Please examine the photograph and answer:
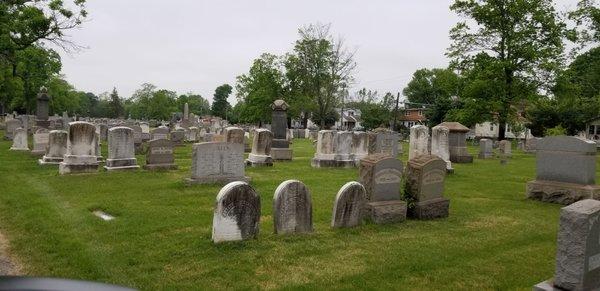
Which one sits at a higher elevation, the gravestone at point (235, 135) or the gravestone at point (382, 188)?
the gravestone at point (235, 135)

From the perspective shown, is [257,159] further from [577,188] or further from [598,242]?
[598,242]

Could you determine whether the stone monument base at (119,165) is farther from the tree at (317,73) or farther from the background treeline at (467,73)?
the tree at (317,73)

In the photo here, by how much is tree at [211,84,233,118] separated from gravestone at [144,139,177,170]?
102735mm

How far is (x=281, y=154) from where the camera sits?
62.8ft

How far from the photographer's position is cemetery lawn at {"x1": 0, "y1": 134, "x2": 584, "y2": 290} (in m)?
5.29

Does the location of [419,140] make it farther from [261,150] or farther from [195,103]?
[195,103]

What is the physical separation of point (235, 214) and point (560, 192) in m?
8.38

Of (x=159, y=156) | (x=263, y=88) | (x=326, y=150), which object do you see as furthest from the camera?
(x=263, y=88)

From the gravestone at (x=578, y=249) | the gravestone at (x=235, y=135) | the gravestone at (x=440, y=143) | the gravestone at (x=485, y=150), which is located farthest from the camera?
the gravestone at (x=485, y=150)

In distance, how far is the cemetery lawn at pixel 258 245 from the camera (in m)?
5.29

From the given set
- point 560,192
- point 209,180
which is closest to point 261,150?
point 209,180

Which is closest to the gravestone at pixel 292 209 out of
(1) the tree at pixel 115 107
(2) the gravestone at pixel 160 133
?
(2) the gravestone at pixel 160 133

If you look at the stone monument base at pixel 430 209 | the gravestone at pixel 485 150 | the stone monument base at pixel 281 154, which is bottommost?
the stone monument base at pixel 430 209

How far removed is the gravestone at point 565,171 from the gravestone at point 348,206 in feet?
19.2
